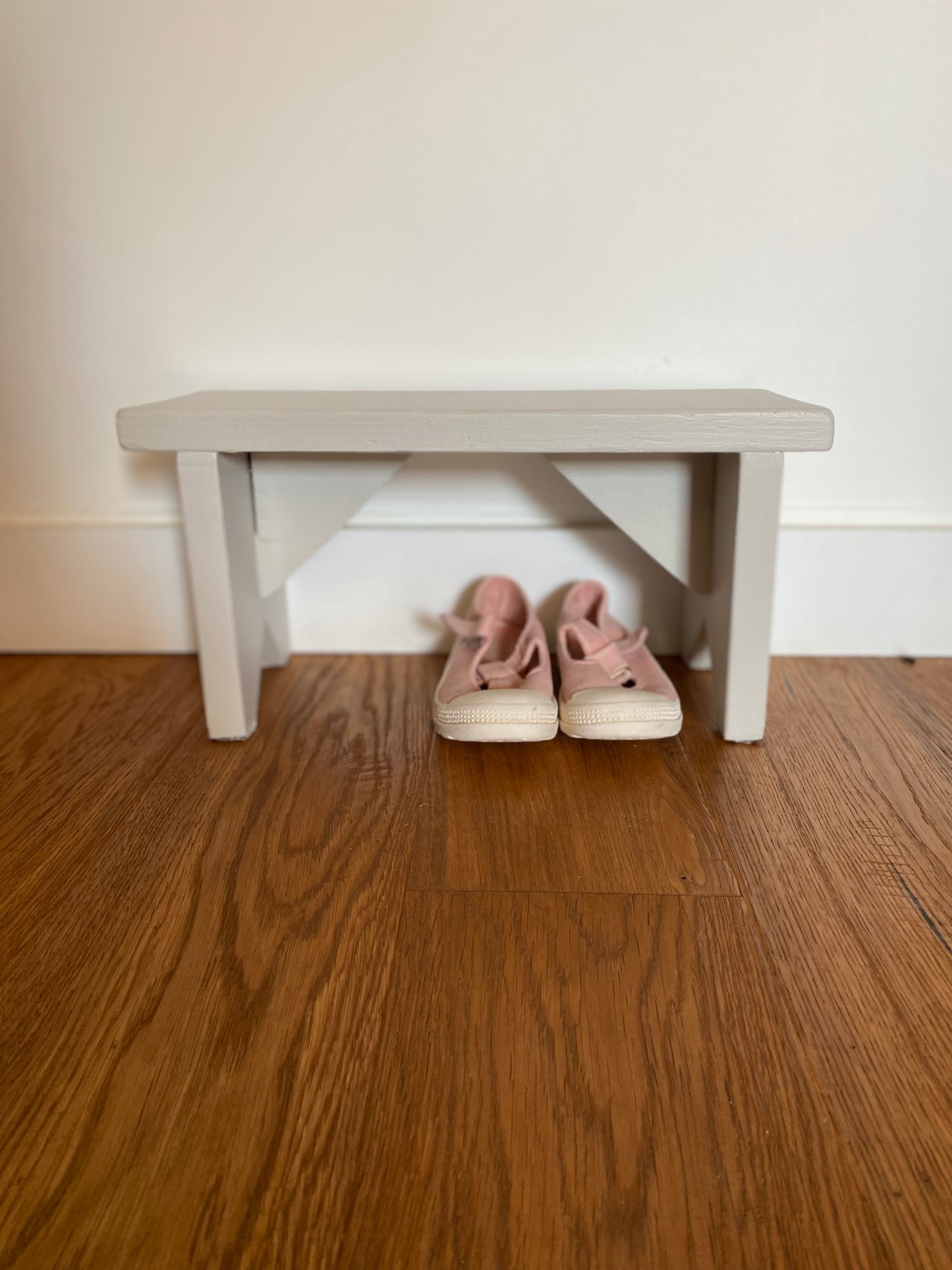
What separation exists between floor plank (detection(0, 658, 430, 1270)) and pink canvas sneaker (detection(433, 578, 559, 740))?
0.26 feet

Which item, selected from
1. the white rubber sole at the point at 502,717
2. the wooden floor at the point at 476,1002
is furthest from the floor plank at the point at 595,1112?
the white rubber sole at the point at 502,717

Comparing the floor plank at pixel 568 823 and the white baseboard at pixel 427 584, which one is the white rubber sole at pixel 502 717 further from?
the white baseboard at pixel 427 584

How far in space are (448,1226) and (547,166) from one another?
46.8 inches

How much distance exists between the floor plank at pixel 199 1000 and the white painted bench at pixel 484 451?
0.73 feet

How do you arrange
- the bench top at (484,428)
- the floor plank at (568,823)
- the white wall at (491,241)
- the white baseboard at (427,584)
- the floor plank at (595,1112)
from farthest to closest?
the white baseboard at (427,584), the white wall at (491,241), the bench top at (484,428), the floor plank at (568,823), the floor plank at (595,1112)

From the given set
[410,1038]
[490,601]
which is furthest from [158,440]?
[410,1038]

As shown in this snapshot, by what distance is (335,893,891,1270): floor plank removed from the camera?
0.54 m

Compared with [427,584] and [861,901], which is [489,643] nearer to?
[427,584]

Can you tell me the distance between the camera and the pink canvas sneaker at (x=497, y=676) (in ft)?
3.61

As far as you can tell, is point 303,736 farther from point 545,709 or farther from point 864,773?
point 864,773

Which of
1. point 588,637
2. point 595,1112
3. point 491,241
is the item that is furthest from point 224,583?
point 595,1112

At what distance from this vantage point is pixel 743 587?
1.10 meters

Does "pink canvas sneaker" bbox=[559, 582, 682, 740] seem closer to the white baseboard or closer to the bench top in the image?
the white baseboard

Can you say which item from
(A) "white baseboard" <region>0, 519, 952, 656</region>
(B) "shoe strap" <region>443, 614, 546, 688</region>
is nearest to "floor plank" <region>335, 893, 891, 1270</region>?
(B) "shoe strap" <region>443, 614, 546, 688</region>
